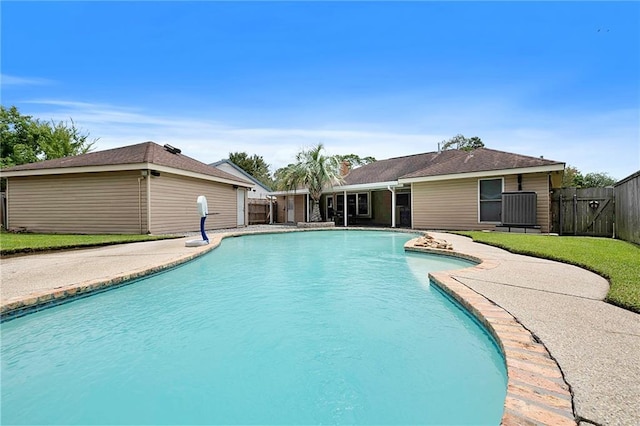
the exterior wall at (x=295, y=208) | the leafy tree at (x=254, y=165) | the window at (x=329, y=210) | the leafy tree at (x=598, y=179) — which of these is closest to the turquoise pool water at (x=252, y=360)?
the window at (x=329, y=210)

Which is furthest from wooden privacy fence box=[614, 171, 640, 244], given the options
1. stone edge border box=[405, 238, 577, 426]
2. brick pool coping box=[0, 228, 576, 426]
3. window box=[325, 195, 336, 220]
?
window box=[325, 195, 336, 220]

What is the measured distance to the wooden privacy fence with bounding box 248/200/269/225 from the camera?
22109 millimetres

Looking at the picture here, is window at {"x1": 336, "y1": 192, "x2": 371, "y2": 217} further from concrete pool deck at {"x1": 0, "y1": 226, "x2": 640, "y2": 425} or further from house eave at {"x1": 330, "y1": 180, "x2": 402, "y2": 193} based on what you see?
concrete pool deck at {"x1": 0, "y1": 226, "x2": 640, "y2": 425}

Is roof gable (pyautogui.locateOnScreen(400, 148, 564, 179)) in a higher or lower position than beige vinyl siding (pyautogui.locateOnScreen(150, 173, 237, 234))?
higher

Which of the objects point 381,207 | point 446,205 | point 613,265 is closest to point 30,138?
point 381,207

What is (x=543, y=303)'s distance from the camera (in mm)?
3352

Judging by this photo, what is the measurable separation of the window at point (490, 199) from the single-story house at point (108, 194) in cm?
1242

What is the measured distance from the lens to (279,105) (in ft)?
57.5

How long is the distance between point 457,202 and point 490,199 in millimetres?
1319

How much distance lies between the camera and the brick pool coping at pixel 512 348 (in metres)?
1.58

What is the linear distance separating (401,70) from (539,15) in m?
4.68

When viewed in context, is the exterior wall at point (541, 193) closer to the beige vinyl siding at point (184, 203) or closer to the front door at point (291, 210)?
the beige vinyl siding at point (184, 203)

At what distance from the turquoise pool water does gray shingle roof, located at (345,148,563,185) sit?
10409 millimetres

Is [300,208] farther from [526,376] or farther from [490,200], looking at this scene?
[526,376]
